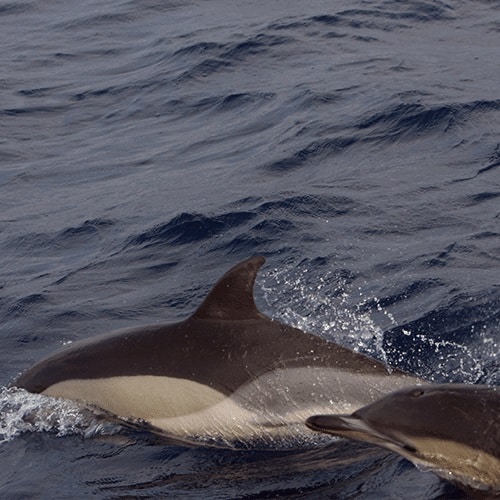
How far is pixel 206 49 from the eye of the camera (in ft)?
60.9

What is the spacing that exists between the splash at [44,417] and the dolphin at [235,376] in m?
0.28

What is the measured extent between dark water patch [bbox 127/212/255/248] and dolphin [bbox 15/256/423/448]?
377 centimetres

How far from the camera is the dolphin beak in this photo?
6316 mm

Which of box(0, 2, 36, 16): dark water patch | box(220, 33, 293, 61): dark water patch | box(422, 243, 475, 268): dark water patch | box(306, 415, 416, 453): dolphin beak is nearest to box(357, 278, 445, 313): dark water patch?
box(422, 243, 475, 268): dark water patch

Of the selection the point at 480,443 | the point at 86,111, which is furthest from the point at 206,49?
the point at 480,443

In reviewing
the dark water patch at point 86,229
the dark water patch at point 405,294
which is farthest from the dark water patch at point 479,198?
the dark water patch at point 86,229

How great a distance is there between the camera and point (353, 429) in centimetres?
633

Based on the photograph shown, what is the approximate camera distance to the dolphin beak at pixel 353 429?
20.7 feet

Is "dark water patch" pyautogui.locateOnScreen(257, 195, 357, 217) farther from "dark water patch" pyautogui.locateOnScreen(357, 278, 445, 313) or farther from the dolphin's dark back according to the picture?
the dolphin's dark back

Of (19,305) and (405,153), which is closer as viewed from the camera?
(19,305)

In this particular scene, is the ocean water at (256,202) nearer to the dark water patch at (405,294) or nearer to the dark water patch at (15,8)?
the dark water patch at (405,294)

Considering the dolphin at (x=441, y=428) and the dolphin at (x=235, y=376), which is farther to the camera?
the dolphin at (x=235, y=376)

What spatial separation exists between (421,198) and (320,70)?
5.55m

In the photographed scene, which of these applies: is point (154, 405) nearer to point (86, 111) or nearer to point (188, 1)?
point (86, 111)
